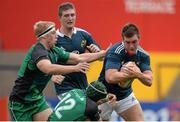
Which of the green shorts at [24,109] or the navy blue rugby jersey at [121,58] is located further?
the navy blue rugby jersey at [121,58]

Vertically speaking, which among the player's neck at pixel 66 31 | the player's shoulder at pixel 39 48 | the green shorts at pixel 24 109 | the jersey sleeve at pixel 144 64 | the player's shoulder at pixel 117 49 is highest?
the player's shoulder at pixel 39 48

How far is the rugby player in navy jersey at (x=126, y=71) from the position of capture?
10.4 meters

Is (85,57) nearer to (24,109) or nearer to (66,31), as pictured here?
(66,31)

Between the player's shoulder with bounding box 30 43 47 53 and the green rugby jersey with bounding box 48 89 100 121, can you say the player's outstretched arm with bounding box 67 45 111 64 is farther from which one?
the green rugby jersey with bounding box 48 89 100 121

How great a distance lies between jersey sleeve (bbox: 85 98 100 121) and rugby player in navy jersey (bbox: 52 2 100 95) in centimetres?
209

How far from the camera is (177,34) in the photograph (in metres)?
16.9

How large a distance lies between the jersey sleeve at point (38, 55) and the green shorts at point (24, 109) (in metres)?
0.63

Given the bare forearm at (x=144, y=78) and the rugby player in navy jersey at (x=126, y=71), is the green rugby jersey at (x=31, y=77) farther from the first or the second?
the bare forearm at (x=144, y=78)

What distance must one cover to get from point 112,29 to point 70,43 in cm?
533

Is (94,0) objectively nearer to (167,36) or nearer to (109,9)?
(109,9)

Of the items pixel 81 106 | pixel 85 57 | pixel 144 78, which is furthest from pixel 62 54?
pixel 81 106

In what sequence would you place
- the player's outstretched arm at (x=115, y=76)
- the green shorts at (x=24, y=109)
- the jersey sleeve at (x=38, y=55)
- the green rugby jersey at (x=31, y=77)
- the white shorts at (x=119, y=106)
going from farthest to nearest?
the white shorts at (x=119, y=106), the player's outstretched arm at (x=115, y=76), the green shorts at (x=24, y=109), the green rugby jersey at (x=31, y=77), the jersey sleeve at (x=38, y=55)

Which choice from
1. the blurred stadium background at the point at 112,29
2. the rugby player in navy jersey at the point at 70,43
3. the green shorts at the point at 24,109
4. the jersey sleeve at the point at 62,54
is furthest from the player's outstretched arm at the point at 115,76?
the blurred stadium background at the point at 112,29

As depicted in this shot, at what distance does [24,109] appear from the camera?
10141mm
